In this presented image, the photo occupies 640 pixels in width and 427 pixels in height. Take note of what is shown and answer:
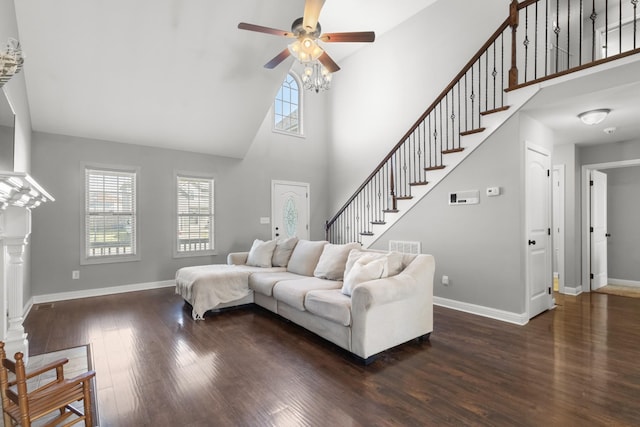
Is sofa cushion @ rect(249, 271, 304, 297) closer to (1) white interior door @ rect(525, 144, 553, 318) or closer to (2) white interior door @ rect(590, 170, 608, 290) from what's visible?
(1) white interior door @ rect(525, 144, 553, 318)

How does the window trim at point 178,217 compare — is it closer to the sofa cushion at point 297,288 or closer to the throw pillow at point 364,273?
the sofa cushion at point 297,288

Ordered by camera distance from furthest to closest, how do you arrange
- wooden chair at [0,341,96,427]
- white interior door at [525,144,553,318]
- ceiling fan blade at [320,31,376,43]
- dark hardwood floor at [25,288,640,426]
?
white interior door at [525,144,553,318], ceiling fan blade at [320,31,376,43], dark hardwood floor at [25,288,640,426], wooden chair at [0,341,96,427]

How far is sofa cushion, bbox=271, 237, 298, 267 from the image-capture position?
483 centimetres

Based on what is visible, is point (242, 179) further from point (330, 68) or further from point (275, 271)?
point (330, 68)

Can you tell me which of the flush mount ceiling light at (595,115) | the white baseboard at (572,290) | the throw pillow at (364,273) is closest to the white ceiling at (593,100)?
the flush mount ceiling light at (595,115)

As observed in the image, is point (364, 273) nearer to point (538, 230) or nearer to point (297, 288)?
point (297, 288)

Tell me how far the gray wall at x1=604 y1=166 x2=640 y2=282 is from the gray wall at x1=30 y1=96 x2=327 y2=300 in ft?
19.1

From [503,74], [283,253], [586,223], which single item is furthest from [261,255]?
[586,223]

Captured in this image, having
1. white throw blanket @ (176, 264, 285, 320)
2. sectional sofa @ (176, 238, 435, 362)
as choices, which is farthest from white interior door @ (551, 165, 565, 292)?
white throw blanket @ (176, 264, 285, 320)

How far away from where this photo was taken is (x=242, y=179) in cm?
669

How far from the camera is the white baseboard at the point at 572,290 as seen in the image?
16.8 ft

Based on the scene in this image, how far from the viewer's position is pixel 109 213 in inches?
207

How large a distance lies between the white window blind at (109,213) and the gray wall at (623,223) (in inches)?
345

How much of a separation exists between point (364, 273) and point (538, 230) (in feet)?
8.77
